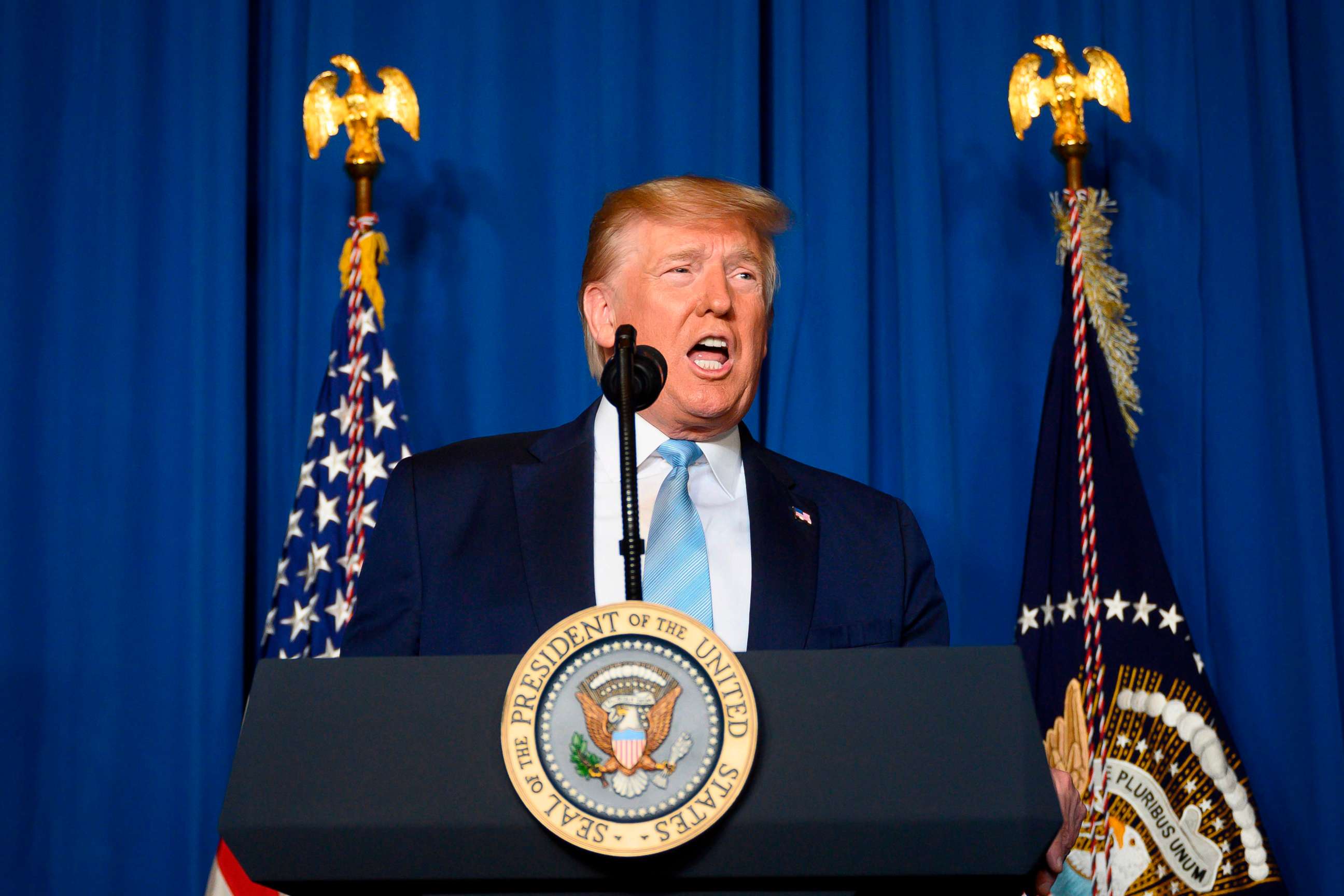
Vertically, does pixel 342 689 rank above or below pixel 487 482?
below

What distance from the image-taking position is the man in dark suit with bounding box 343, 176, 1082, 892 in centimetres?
154

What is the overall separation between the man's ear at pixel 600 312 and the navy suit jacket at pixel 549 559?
0.22 m

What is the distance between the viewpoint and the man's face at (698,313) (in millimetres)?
1810

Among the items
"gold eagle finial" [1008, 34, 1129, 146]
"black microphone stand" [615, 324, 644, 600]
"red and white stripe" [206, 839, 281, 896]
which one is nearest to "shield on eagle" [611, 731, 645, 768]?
"black microphone stand" [615, 324, 644, 600]

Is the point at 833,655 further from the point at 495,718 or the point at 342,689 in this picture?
the point at 342,689

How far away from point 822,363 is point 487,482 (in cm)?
139

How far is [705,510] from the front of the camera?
68.7 inches

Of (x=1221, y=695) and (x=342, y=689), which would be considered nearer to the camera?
(x=342, y=689)

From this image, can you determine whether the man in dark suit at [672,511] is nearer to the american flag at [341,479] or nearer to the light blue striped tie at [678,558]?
the light blue striped tie at [678,558]

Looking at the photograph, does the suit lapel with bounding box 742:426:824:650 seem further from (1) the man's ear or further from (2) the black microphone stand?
(2) the black microphone stand

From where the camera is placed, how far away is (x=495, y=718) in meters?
0.89

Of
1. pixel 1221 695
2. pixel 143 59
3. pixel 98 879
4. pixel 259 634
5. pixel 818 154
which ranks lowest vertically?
pixel 98 879

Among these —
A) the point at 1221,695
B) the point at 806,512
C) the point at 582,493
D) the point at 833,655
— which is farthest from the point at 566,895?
the point at 1221,695

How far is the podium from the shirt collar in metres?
0.83
